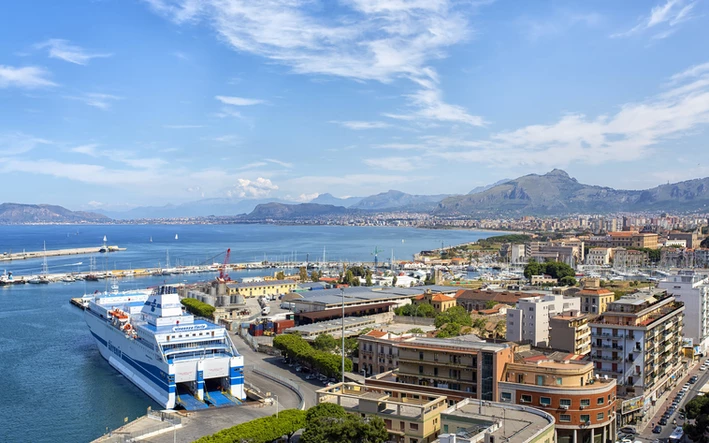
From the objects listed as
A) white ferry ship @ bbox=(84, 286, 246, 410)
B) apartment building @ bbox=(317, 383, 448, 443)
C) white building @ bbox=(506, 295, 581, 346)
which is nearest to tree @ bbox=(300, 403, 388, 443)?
apartment building @ bbox=(317, 383, 448, 443)

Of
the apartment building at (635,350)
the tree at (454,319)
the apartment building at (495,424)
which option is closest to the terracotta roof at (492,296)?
the tree at (454,319)

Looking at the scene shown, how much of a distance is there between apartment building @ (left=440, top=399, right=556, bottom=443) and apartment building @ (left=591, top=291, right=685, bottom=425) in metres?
6.32

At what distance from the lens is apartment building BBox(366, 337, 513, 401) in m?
13.9

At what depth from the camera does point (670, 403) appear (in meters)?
18.3

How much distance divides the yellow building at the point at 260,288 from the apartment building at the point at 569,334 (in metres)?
24.1

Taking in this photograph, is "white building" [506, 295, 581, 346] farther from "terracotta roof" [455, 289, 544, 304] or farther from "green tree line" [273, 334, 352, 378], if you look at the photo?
"terracotta roof" [455, 289, 544, 304]

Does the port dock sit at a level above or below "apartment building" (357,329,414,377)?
below

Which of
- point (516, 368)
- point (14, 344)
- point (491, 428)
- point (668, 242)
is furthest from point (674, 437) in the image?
point (668, 242)

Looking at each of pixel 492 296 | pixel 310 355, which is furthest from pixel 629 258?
pixel 310 355

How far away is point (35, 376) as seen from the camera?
72.9 ft

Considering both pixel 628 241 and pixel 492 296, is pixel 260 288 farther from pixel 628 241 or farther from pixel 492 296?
pixel 628 241

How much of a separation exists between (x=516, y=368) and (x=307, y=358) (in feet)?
31.5

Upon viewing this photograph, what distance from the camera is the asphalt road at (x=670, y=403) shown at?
15477 millimetres

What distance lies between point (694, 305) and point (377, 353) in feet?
46.1
